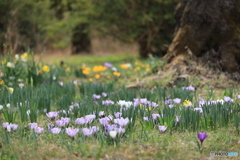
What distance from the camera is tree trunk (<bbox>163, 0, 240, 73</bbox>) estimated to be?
17.8ft

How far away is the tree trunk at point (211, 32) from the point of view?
5414 millimetres

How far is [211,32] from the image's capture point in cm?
562

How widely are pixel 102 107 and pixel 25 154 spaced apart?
1.19 meters

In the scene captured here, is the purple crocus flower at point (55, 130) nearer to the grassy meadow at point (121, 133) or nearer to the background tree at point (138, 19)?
the grassy meadow at point (121, 133)

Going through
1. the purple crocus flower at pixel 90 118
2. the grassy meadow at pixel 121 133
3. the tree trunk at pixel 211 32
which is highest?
the tree trunk at pixel 211 32

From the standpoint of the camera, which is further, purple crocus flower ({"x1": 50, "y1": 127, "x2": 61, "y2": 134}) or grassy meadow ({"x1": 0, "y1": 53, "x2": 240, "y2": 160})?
purple crocus flower ({"x1": 50, "y1": 127, "x2": 61, "y2": 134})

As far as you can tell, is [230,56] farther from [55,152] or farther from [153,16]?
[153,16]

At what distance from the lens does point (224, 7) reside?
17.8 feet

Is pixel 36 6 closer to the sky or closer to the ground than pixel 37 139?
closer to the sky

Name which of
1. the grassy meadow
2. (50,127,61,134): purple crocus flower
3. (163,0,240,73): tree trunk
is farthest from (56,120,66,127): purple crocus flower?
(163,0,240,73): tree trunk

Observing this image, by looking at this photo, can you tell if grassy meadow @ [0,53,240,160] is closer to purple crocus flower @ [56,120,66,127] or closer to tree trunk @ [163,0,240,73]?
purple crocus flower @ [56,120,66,127]

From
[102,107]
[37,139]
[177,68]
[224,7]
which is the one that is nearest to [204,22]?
[224,7]

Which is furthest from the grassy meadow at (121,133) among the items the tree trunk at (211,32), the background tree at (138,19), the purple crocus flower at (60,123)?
the background tree at (138,19)

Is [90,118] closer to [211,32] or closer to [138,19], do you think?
[211,32]
